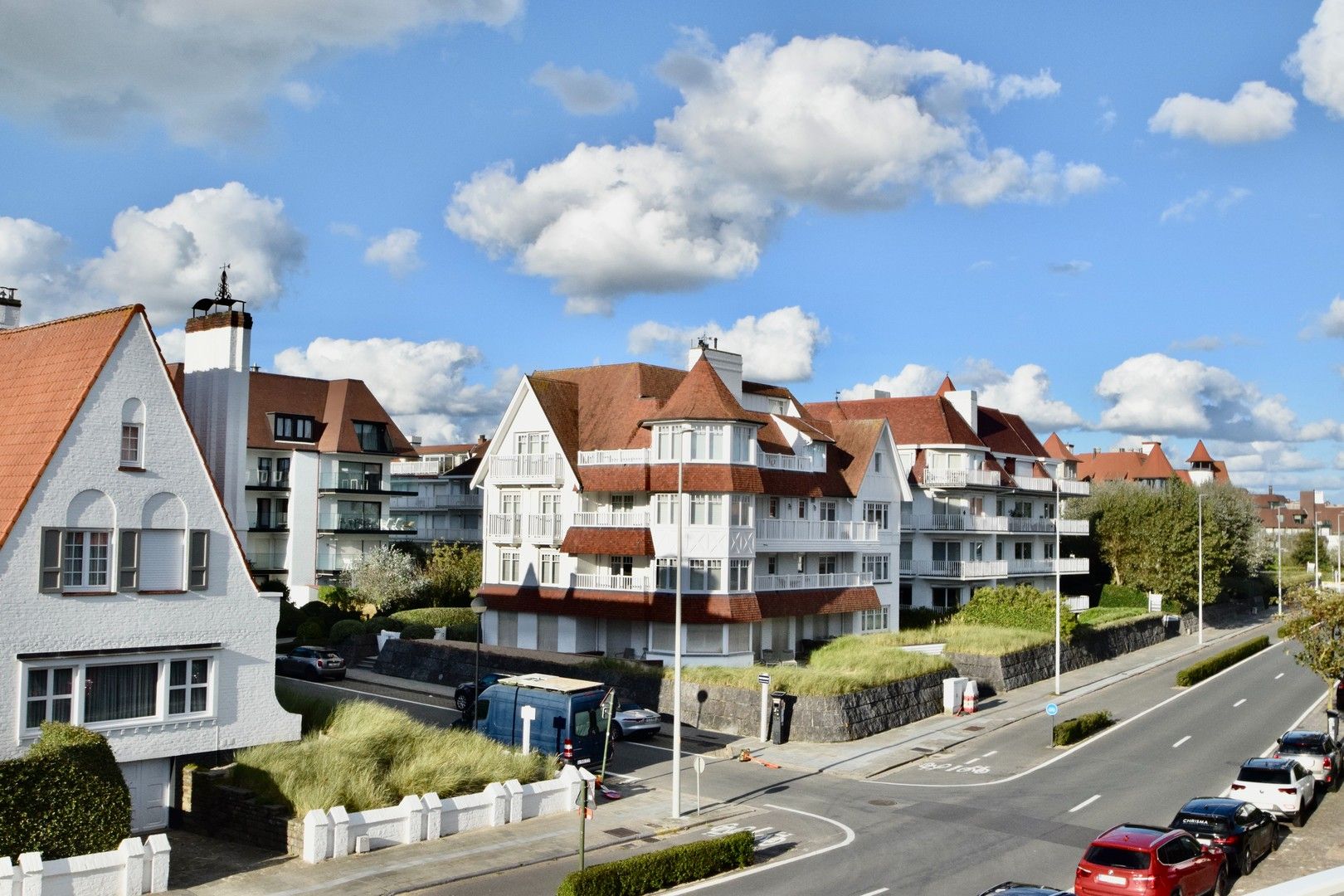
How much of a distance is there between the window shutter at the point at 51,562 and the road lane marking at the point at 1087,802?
2479 centimetres

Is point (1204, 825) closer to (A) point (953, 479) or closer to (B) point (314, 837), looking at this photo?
(B) point (314, 837)

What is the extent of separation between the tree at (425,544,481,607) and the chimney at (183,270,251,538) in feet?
110

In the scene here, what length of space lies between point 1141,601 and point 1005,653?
2823 centimetres

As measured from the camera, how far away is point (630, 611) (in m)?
49.0

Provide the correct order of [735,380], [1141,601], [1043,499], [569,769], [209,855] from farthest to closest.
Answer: [1043,499] < [1141,601] < [735,380] < [569,769] < [209,855]

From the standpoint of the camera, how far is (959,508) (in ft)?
233

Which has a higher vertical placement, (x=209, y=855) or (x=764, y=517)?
(x=764, y=517)

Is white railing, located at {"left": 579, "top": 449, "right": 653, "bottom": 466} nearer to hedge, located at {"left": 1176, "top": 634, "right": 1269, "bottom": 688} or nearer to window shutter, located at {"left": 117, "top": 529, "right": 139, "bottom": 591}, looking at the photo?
hedge, located at {"left": 1176, "top": 634, "right": 1269, "bottom": 688}

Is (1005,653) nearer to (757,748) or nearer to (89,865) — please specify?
(757,748)

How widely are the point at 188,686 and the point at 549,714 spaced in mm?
10288

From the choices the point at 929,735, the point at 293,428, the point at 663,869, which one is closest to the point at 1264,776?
the point at 929,735

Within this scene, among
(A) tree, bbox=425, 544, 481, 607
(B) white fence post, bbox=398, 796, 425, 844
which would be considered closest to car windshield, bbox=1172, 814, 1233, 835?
(B) white fence post, bbox=398, 796, 425, 844

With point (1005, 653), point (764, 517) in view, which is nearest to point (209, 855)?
point (764, 517)

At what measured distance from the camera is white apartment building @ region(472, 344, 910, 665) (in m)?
48.3
